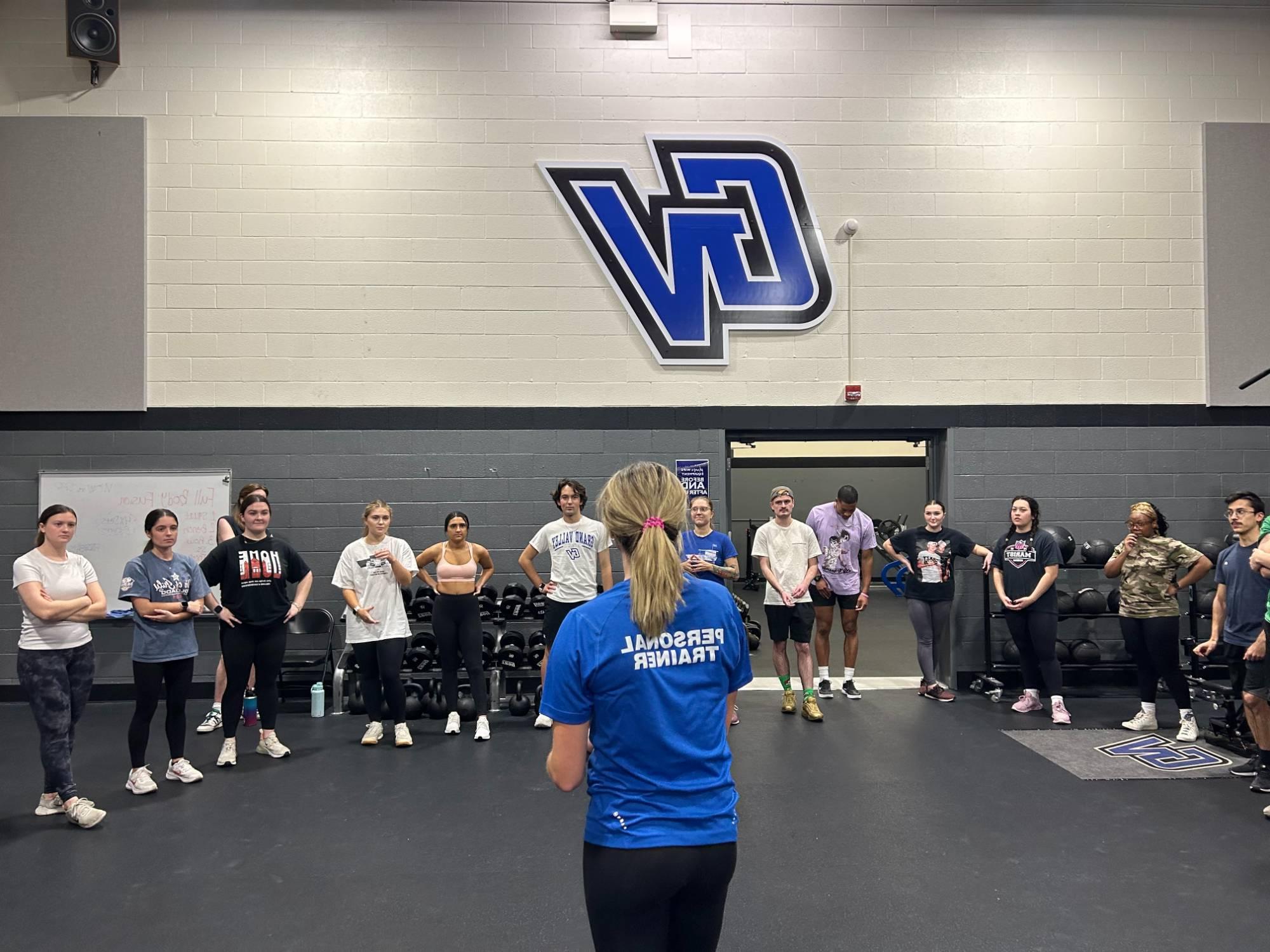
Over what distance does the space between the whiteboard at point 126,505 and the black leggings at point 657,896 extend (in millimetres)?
5422

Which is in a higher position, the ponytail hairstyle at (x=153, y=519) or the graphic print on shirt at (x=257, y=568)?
the ponytail hairstyle at (x=153, y=519)

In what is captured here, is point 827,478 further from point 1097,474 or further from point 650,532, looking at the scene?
point 650,532

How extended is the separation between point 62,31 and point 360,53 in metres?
2.17

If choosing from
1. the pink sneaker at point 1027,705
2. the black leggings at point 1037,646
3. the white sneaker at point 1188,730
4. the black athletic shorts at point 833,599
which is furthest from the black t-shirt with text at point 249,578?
the white sneaker at point 1188,730

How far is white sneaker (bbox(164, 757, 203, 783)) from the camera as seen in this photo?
4.09 metres

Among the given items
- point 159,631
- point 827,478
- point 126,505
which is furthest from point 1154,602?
point 827,478

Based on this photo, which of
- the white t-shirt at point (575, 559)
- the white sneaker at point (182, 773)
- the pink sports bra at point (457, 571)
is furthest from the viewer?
the white t-shirt at point (575, 559)

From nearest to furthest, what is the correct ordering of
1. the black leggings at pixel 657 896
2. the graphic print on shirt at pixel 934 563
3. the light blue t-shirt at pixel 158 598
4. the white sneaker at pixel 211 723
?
1. the black leggings at pixel 657 896
2. the light blue t-shirt at pixel 158 598
3. the white sneaker at pixel 211 723
4. the graphic print on shirt at pixel 934 563

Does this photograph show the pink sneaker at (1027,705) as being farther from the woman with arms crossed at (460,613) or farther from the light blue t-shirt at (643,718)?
the light blue t-shirt at (643,718)

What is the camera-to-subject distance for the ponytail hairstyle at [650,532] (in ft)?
4.48

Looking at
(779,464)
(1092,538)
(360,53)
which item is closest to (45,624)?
(360,53)

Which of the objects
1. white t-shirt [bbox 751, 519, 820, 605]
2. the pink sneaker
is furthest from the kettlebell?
the pink sneaker

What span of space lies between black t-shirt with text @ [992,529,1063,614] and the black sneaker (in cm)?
134

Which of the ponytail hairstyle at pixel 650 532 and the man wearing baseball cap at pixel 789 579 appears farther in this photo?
the man wearing baseball cap at pixel 789 579
